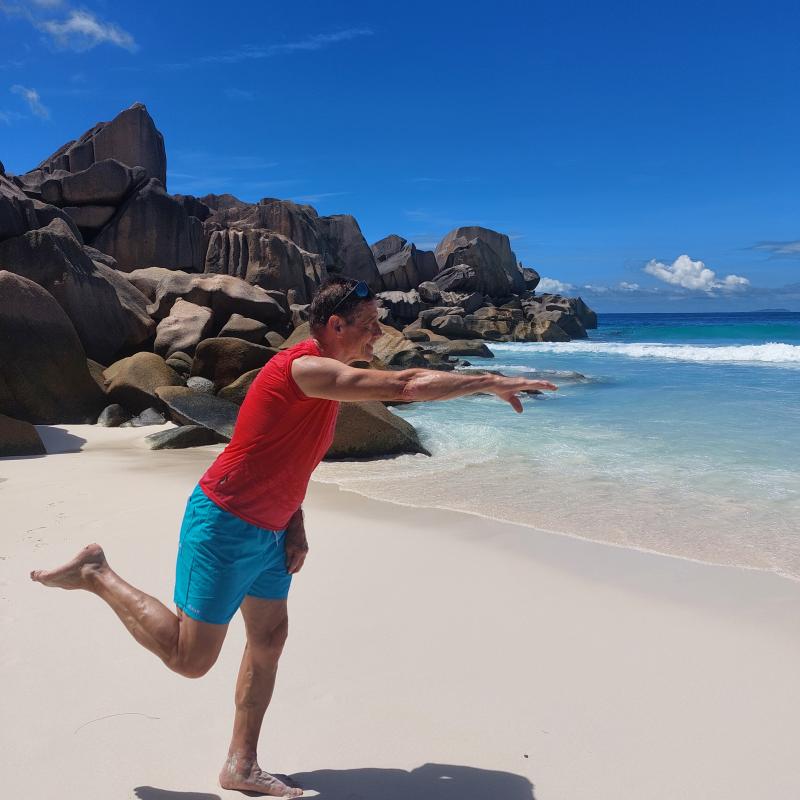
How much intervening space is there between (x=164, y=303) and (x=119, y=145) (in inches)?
870

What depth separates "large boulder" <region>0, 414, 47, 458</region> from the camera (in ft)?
24.0

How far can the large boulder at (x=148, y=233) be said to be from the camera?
27217mm

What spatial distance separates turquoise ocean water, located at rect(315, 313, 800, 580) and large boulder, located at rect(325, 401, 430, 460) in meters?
0.30

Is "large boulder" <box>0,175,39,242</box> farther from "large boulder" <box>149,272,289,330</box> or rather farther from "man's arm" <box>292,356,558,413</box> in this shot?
"man's arm" <box>292,356,558,413</box>

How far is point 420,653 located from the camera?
129 inches

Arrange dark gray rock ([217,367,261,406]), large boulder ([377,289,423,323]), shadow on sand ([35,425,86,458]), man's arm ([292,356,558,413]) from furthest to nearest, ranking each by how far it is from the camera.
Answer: large boulder ([377,289,423,323])
dark gray rock ([217,367,261,406])
shadow on sand ([35,425,86,458])
man's arm ([292,356,558,413])

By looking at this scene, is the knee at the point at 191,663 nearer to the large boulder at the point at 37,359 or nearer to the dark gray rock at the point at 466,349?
the large boulder at the point at 37,359

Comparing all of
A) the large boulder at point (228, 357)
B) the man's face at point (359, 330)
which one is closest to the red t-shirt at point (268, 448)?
the man's face at point (359, 330)

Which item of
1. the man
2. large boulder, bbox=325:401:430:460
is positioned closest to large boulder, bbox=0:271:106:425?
large boulder, bbox=325:401:430:460

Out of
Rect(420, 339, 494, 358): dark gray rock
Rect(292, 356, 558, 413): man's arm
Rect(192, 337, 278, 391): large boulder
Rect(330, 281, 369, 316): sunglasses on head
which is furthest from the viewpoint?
Rect(420, 339, 494, 358): dark gray rock

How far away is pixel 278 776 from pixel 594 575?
101 inches

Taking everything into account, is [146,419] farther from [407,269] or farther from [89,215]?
[407,269]

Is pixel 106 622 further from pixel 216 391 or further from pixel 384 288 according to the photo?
pixel 384 288

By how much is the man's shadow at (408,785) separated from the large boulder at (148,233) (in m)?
27.1
